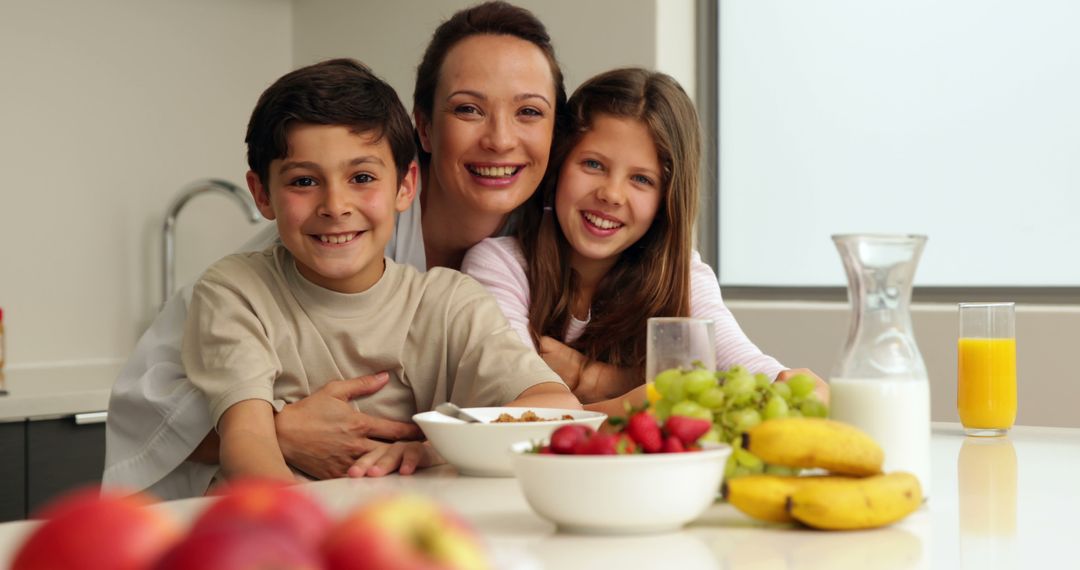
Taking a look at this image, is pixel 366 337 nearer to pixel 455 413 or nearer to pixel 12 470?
pixel 455 413

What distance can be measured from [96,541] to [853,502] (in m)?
0.69

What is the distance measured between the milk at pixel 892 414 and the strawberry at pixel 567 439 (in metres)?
0.28

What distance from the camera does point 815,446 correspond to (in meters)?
1.00

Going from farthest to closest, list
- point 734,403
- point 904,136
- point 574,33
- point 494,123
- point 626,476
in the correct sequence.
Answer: point 574,33 < point 904,136 < point 494,123 < point 734,403 < point 626,476

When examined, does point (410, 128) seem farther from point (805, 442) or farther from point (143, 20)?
point (143, 20)

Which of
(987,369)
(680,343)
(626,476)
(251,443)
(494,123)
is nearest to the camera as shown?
(626,476)

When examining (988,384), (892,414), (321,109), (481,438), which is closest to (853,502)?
(892,414)

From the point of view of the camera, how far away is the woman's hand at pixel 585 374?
198 cm

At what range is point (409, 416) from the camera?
68.3 inches

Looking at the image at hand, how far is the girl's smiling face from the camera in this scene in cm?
204

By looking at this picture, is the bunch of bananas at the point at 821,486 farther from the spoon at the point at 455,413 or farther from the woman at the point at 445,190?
the woman at the point at 445,190

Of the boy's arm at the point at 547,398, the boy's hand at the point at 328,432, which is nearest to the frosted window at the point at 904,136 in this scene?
the boy's arm at the point at 547,398

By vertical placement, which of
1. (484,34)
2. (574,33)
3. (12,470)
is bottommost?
(12,470)

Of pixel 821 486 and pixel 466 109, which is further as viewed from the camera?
pixel 466 109
